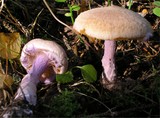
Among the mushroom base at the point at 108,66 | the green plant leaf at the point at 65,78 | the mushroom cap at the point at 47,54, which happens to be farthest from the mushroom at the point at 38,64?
the mushroom base at the point at 108,66

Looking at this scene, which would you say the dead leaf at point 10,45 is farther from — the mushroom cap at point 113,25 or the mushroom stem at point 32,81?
the mushroom cap at point 113,25

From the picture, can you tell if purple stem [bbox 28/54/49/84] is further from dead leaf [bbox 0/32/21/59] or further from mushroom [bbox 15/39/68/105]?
dead leaf [bbox 0/32/21/59]

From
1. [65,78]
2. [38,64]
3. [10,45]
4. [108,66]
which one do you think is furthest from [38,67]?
[108,66]

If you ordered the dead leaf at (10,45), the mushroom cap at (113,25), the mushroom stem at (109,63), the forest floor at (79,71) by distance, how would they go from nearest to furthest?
the mushroom cap at (113,25) < the forest floor at (79,71) < the mushroom stem at (109,63) < the dead leaf at (10,45)

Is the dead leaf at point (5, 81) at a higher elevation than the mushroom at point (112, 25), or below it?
below

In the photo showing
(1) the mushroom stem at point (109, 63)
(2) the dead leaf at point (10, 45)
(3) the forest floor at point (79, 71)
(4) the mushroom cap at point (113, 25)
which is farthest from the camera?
(2) the dead leaf at point (10, 45)

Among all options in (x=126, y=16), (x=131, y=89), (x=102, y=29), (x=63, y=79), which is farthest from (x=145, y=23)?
(x=63, y=79)

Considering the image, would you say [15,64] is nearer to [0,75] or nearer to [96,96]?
[0,75]

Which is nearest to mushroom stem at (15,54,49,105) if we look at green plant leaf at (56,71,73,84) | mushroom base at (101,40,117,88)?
green plant leaf at (56,71,73,84)
